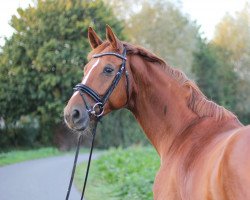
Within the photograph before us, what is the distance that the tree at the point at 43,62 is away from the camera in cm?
2930

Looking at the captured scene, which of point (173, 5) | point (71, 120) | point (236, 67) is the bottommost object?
point (71, 120)

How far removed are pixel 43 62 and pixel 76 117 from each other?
26123 mm

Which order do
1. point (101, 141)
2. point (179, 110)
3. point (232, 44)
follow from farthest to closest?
point (232, 44) < point (101, 141) < point (179, 110)

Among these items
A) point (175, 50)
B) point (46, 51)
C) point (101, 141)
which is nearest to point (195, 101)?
point (46, 51)

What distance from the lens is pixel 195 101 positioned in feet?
13.2

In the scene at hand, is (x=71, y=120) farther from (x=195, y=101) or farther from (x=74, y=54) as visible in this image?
(x=74, y=54)

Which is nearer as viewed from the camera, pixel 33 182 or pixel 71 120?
pixel 71 120

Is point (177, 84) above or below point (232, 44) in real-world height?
below

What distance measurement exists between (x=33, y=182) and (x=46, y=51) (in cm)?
A: 1697

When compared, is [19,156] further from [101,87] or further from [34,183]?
[101,87]

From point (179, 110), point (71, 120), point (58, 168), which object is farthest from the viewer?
point (58, 168)

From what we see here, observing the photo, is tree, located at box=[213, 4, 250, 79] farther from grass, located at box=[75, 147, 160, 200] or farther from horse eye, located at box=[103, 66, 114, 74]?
horse eye, located at box=[103, 66, 114, 74]

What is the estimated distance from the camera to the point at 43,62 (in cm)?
2947

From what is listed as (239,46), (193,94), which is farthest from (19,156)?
(239,46)
